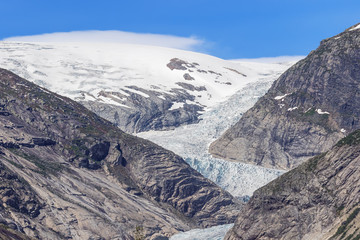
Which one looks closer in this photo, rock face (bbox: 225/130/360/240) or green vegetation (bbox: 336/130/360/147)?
rock face (bbox: 225/130/360/240)

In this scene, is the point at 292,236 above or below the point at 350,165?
below

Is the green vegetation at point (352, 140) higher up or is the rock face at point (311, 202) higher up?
the green vegetation at point (352, 140)

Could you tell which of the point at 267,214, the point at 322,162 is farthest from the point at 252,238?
the point at 322,162

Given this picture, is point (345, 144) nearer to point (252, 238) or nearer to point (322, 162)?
point (322, 162)

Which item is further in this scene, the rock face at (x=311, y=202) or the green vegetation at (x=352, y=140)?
the green vegetation at (x=352, y=140)

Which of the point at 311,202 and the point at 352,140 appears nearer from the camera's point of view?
the point at 311,202

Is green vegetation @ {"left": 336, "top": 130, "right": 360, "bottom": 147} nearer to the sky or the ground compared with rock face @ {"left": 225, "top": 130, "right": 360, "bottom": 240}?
nearer to the sky

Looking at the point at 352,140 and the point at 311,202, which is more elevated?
the point at 352,140

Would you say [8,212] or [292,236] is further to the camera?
[8,212]
